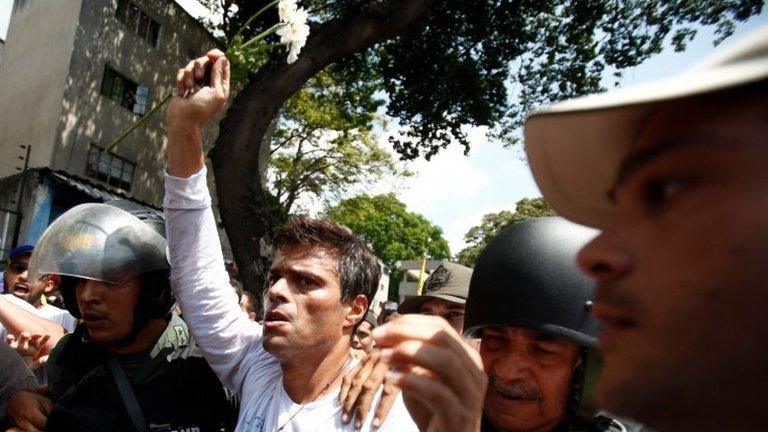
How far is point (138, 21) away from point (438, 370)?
18784 millimetres

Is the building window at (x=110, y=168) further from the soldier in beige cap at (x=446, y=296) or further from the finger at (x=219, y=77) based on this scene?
the finger at (x=219, y=77)

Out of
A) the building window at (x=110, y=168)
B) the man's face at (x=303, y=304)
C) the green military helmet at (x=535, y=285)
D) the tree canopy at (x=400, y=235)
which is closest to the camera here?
the green military helmet at (x=535, y=285)

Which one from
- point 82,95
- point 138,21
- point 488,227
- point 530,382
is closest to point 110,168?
point 82,95

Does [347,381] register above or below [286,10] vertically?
below

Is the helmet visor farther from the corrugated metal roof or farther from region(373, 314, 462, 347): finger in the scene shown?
the corrugated metal roof

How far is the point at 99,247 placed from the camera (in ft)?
8.08

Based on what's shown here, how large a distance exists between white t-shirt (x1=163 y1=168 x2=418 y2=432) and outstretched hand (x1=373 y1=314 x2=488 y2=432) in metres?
1.23

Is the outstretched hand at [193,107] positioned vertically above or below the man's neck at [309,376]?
above

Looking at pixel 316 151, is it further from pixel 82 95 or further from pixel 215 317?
pixel 215 317

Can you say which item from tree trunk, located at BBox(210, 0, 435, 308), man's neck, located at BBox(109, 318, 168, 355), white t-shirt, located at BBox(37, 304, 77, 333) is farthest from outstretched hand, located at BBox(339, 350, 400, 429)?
tree trunk, located at BBox(210, 0, 435, 308)

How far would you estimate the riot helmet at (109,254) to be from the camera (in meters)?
2.45

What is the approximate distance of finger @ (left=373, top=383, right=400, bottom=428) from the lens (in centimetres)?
204

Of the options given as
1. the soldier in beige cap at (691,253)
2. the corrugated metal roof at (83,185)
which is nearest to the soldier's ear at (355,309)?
the soldier in beige cap at (691,253)

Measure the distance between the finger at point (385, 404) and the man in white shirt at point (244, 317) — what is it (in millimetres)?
41
